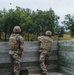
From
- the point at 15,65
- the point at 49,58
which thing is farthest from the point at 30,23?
the point at 15,65

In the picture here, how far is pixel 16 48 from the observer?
7.36 metres

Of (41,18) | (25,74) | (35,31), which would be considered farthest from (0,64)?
(41,18)

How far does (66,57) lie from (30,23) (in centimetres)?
2244

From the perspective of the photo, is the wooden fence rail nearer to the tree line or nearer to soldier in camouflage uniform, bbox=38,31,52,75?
soldier in camouflage uniform, bbox=38,31,52,75

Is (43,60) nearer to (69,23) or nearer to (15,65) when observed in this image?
(15,65)

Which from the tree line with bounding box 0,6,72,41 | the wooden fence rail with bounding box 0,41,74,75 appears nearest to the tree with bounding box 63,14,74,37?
the tree line with bounding box 0,6,72,41

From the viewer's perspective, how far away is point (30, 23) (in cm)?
3034

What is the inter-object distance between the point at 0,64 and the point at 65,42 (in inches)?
79.9

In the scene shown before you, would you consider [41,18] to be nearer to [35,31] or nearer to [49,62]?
[35,31]

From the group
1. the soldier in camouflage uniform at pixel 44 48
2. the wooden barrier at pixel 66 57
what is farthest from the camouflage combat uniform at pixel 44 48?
the wooden barrier at pixel 66 57

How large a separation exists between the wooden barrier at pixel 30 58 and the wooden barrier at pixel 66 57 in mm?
220

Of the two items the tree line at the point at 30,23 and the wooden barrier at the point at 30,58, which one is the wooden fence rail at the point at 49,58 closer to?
the wooden barrier at the point at 30,58

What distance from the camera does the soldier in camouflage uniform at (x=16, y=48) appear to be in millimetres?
7352

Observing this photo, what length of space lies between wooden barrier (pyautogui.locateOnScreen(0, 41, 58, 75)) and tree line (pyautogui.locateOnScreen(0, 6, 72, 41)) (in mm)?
20125
